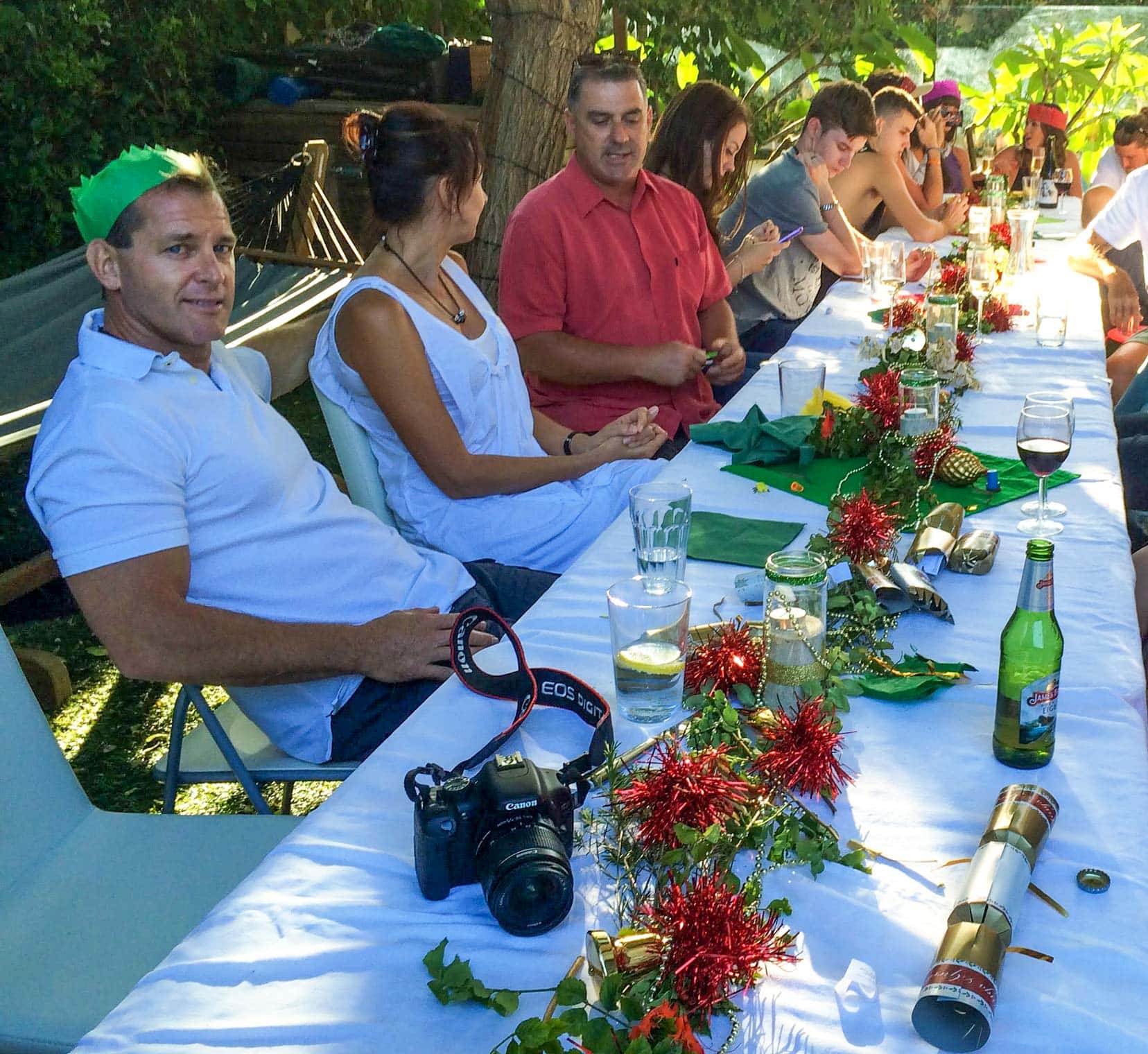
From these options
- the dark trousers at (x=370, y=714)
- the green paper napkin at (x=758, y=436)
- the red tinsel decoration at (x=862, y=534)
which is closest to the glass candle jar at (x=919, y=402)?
the green paper napkin at (x=758, y=436)

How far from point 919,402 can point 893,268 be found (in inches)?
59.1

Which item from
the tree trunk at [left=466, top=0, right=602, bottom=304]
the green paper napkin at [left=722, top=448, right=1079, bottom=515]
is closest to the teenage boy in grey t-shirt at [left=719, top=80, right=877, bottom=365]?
the tree trunk at [left=466, top=0, right=602, bottom=304]

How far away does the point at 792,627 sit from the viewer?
1.23 m

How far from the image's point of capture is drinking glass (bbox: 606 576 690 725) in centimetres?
124

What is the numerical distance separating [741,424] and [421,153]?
2.64 feet

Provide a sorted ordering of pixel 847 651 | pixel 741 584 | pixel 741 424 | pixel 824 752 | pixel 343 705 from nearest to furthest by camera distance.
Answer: pixel 824 752, pixel 847 651, pixel 741 584, pixel 343 705, pixel 741 424

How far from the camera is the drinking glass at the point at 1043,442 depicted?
181cm

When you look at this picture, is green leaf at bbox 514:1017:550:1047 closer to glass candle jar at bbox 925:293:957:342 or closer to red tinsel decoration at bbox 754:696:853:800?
red tinsel decoration at bbox 754:696:853:800

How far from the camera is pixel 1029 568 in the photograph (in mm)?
1178

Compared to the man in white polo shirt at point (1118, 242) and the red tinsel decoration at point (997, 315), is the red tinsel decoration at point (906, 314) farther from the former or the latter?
the man in white polo shirt at point (1118, 242)

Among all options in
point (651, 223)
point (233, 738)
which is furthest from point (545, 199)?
point (233, 738)

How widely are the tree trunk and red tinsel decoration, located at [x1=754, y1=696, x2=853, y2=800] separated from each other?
319 cm

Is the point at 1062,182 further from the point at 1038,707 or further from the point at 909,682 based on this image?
the point at 1038,707

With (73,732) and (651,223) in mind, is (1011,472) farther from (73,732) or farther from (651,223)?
(73,732)
